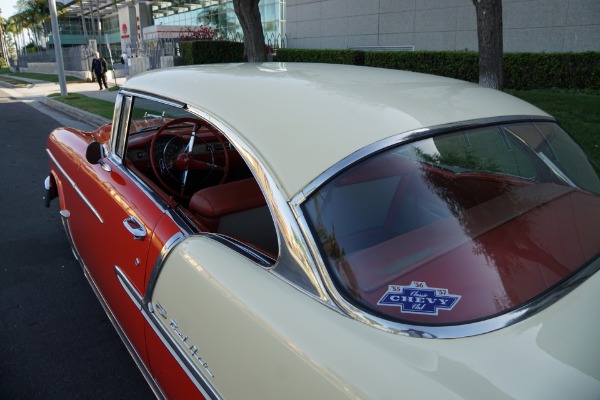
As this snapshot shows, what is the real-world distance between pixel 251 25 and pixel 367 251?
962 cm

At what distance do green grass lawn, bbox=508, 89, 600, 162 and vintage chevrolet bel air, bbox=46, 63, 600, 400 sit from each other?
13.9ft

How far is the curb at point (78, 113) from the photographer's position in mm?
10682

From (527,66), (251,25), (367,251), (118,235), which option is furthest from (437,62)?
(367,251)

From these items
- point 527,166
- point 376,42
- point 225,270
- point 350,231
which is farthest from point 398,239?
point 376,42

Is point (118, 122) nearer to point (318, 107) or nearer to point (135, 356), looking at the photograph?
point (135, 356)

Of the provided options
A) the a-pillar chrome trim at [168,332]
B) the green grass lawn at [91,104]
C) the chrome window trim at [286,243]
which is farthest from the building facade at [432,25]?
the a-pillar chrome trim at [168,332]

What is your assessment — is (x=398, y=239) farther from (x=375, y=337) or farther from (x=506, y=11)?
(x=506, y=11)

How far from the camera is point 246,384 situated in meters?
1.31

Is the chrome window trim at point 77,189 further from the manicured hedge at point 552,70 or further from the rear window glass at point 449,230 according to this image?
the manicured hedge at point 552,70

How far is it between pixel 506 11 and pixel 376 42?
5396 millimetres

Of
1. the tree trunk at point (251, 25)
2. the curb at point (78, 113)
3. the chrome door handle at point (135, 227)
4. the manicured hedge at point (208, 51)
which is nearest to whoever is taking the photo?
the chrome door handle at point (135, 227)

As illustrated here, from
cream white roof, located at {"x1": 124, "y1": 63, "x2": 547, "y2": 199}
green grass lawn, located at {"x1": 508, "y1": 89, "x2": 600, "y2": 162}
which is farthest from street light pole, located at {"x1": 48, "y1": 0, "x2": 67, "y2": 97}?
cream white roof, located at {"x1": 124, "y1": 63, "x2": 547, "y2": 199}

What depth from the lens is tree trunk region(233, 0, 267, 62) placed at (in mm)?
9962

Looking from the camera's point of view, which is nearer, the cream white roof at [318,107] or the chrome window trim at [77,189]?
the cream white roof at [318,107]
